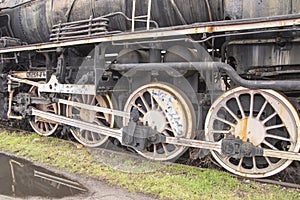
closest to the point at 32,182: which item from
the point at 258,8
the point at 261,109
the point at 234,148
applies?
the point at 234,148

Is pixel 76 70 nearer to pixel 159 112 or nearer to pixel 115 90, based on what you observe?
pixel 115 90

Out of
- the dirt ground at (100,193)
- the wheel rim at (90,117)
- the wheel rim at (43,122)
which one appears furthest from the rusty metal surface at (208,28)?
the dirt ground at (100,193)

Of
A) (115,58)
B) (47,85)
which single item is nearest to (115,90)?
(115,58)

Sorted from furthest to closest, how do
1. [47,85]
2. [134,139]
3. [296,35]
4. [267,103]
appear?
[47,85] → [134,139] → [267,103] → [296,35]

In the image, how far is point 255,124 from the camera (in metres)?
3.51

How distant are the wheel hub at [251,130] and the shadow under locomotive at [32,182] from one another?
193 cm

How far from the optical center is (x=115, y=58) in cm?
454

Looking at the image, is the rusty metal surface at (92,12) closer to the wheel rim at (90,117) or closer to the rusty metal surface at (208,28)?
the rusty metal surface at (208,28)

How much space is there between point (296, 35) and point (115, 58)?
2.48 metres

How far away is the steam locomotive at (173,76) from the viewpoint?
3311 millimetres

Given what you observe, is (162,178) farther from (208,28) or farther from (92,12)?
(92,12)

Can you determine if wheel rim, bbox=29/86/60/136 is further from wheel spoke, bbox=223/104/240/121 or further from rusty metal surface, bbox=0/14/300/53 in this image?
wheel spoke, bbox=223/104/240/121

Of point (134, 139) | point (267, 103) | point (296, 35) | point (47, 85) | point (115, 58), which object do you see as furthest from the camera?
point (47, 85)

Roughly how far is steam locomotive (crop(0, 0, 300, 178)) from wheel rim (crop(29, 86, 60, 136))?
3cm
